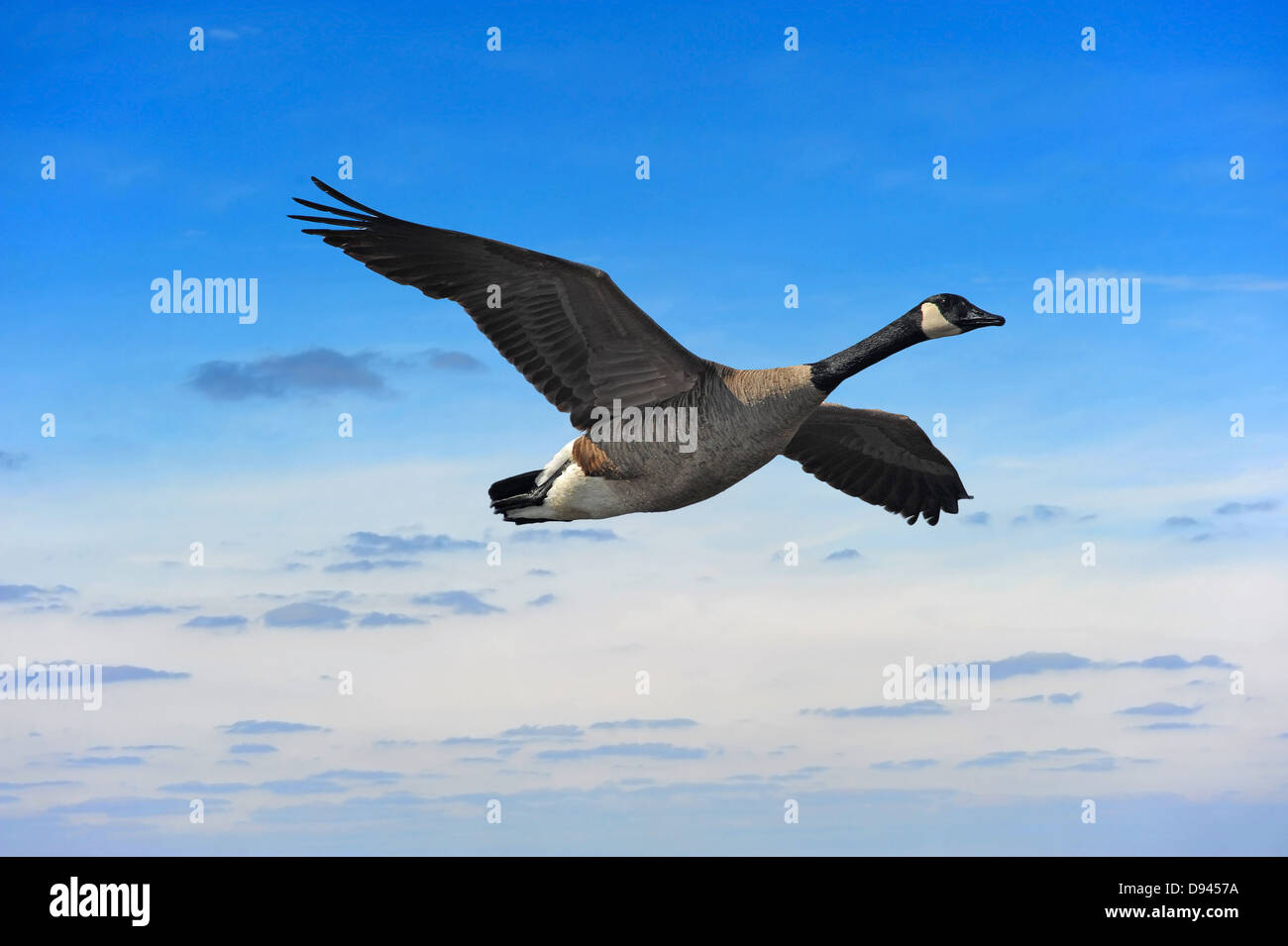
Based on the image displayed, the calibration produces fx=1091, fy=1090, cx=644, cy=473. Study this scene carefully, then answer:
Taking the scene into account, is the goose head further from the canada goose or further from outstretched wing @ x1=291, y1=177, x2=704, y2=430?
outstretched wing @ x1=291, y1=177, x2=704, y2=430

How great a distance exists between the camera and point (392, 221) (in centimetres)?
1007

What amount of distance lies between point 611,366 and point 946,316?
3.30 m

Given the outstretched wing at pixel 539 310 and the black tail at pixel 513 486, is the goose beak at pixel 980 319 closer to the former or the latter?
the outstretched wing at pixel 539 310

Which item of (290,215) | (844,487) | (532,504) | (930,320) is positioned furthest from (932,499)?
(290,215)

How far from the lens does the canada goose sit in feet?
32.8

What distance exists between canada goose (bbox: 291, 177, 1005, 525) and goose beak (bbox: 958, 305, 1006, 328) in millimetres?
14

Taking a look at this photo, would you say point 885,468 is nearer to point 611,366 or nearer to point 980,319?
point 980,319

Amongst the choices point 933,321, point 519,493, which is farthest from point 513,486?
point 933,321

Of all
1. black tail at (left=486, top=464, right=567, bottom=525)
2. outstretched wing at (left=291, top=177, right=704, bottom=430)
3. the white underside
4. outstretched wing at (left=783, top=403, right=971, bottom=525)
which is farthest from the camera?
outstretched wing at (left=783, top=403, right=971, bottom=525)

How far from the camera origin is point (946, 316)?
10.6 m

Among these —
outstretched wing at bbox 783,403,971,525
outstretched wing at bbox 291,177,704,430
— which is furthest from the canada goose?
outstretched wing at bbox 783,403,971,525

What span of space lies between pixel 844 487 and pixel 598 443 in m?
4.83

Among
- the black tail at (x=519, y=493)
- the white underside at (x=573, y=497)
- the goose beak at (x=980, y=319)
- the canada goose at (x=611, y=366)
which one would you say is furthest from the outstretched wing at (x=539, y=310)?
the goose beak at (x=980, y=319)
